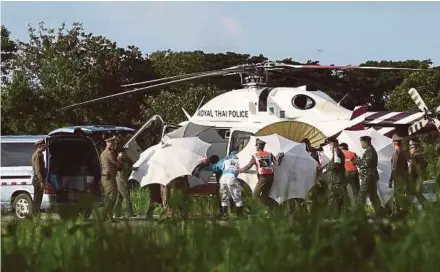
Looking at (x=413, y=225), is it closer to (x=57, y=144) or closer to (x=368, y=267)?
(x=368, y=267)

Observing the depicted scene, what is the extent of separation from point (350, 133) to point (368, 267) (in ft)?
56.6

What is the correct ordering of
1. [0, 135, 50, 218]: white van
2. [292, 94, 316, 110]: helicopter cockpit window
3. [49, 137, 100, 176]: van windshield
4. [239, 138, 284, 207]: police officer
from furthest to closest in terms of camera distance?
[292, 94, 316, 110]: helicopter cockpit window → [0, 135, 50, 218]: white van → [49, 137, 100, 176]: van windshield → [239, 138, 284, 207]: police officer

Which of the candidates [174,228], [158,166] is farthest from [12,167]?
[174,228]

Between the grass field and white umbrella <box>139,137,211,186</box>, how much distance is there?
1251 cm

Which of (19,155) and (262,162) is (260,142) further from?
(19,155)

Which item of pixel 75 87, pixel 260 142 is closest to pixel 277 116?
pixel 260 142

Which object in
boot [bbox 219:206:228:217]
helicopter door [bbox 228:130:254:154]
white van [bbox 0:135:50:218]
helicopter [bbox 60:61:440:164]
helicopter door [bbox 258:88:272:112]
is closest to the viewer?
boot [bbox 219:206:228:217]

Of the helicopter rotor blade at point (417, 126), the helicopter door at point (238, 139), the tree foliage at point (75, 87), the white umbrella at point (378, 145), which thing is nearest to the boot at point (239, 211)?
the white umbrella at point (378, 145)

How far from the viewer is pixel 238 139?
21156 millimetres

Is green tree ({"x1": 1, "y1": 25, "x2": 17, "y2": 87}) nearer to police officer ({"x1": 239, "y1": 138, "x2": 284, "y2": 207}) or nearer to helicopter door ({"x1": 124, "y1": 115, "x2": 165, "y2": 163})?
helicopter door ({"x1": 124, "y1": 115, "x2": 165, "y2": 163})

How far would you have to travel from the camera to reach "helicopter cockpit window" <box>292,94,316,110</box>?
22500 mm

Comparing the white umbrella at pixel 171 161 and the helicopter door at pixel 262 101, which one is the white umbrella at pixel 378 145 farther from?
the white umbrella at pixel 171 161

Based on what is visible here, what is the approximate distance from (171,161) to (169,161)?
74 millimetres

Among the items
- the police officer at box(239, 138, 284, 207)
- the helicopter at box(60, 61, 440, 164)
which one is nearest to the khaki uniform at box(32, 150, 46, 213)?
the police officer at box(239, 138, 284, 207)
